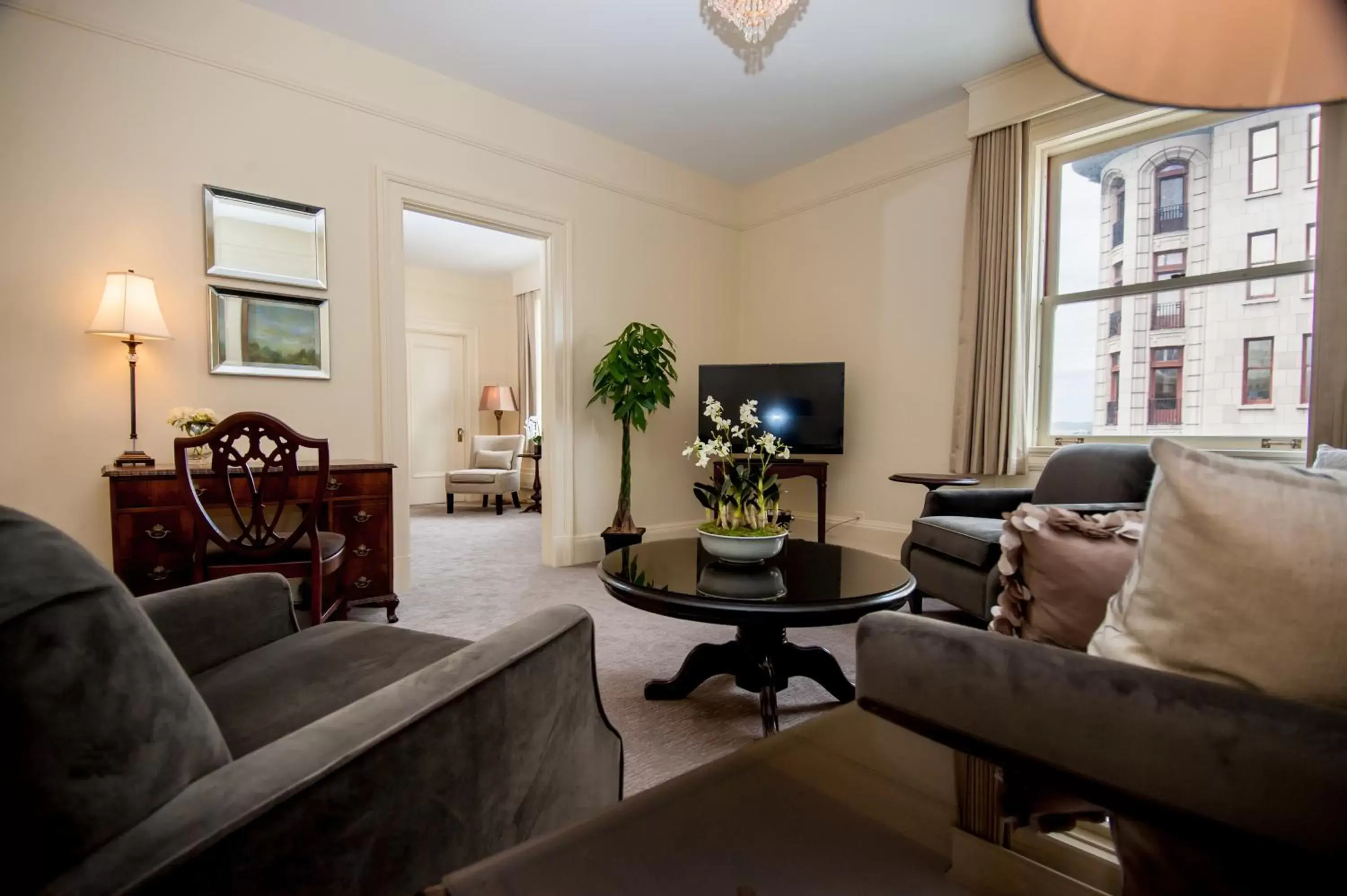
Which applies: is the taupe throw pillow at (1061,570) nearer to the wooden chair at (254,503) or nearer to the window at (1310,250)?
the wooden chair at (254,503)

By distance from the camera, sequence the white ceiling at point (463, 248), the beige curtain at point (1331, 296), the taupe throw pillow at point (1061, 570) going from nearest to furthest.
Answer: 1. the taupe throw pillow at point (1061, 570)
2. the beige curtain at point (1331, 296)
3. the white ceiling at point (463, 248)

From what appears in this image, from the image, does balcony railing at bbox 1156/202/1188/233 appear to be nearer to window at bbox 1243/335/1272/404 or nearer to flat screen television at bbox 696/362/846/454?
window at bbox 1243/335/1272/404

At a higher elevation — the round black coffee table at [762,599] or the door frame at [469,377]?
the door frame at [469,377]

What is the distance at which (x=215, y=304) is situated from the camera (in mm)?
2795

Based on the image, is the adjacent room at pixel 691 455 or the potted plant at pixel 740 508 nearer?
the adjacent room at pixel 691 455

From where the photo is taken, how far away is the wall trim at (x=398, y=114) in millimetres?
2504

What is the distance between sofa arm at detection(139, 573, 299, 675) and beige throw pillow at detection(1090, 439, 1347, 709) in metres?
1.52

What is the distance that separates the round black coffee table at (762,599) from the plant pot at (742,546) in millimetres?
39

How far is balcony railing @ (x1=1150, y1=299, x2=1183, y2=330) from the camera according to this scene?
9.99ft

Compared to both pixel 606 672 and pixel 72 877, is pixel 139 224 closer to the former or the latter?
pixel 606 672

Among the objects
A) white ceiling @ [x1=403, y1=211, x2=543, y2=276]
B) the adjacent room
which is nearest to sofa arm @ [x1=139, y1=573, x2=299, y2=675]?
the adjacent room

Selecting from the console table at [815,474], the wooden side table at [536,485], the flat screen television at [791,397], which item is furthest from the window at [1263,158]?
the wooden side table at [536,485]

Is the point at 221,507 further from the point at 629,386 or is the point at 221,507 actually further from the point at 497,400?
the point at 497,400

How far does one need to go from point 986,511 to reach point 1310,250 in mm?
1799
